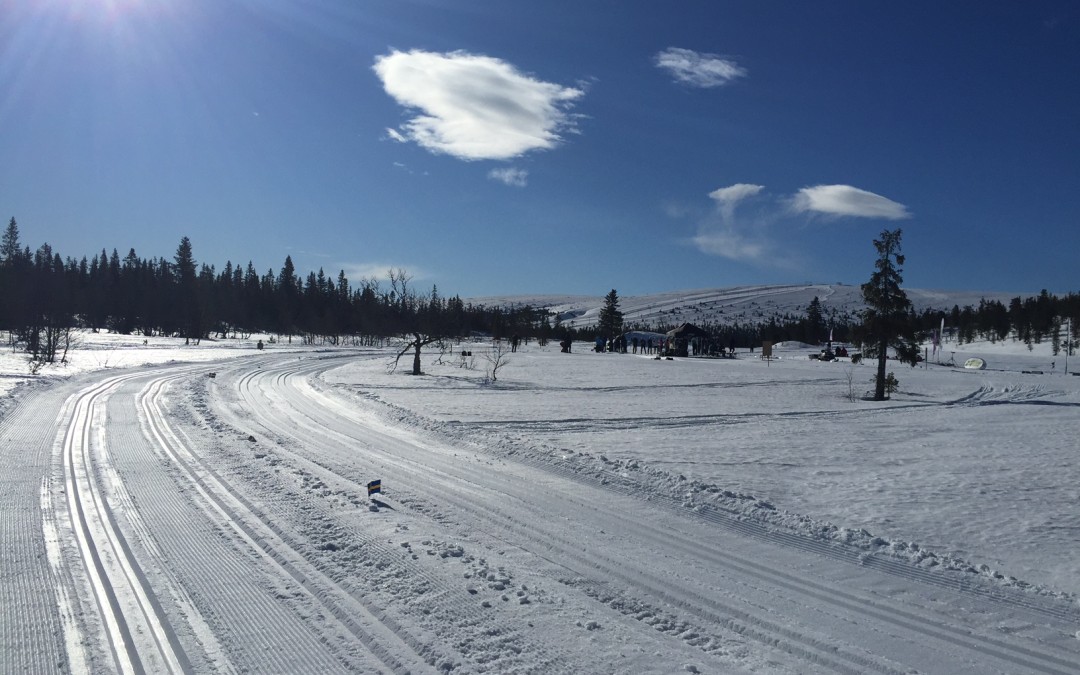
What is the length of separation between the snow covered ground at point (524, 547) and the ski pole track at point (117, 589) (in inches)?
1.3

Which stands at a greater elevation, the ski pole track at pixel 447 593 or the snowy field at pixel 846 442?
the snowy field at pixel 846 442

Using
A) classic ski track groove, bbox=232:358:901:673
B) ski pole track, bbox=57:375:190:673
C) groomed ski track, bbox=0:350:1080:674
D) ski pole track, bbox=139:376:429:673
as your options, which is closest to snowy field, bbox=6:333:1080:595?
groomed ski track, bbox=0:350:1080:674

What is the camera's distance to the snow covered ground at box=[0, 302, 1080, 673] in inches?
204

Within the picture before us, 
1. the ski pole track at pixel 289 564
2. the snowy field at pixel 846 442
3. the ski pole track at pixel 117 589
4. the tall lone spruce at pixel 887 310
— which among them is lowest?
the ski pole track at pixel 117 589

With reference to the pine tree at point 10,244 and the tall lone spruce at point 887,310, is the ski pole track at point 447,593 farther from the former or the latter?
the pine tree at point 10,244

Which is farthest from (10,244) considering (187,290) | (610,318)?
(610,318)

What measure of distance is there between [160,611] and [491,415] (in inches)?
543

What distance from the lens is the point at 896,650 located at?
5.25m

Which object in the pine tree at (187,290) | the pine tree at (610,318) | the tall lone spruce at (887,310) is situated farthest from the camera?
the pine tree at (610,318)

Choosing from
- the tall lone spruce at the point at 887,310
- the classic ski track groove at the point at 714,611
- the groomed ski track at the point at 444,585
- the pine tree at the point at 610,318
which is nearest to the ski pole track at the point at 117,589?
the groomed ski track at the point at 444,585

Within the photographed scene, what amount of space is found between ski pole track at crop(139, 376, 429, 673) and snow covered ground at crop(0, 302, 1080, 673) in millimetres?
36

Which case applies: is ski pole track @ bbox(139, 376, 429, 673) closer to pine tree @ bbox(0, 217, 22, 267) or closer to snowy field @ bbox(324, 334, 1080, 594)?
snowy field @ bbox(324, 334, 1080, 594)

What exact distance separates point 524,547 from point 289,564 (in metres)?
2.57

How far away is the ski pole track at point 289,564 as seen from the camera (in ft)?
16.9
